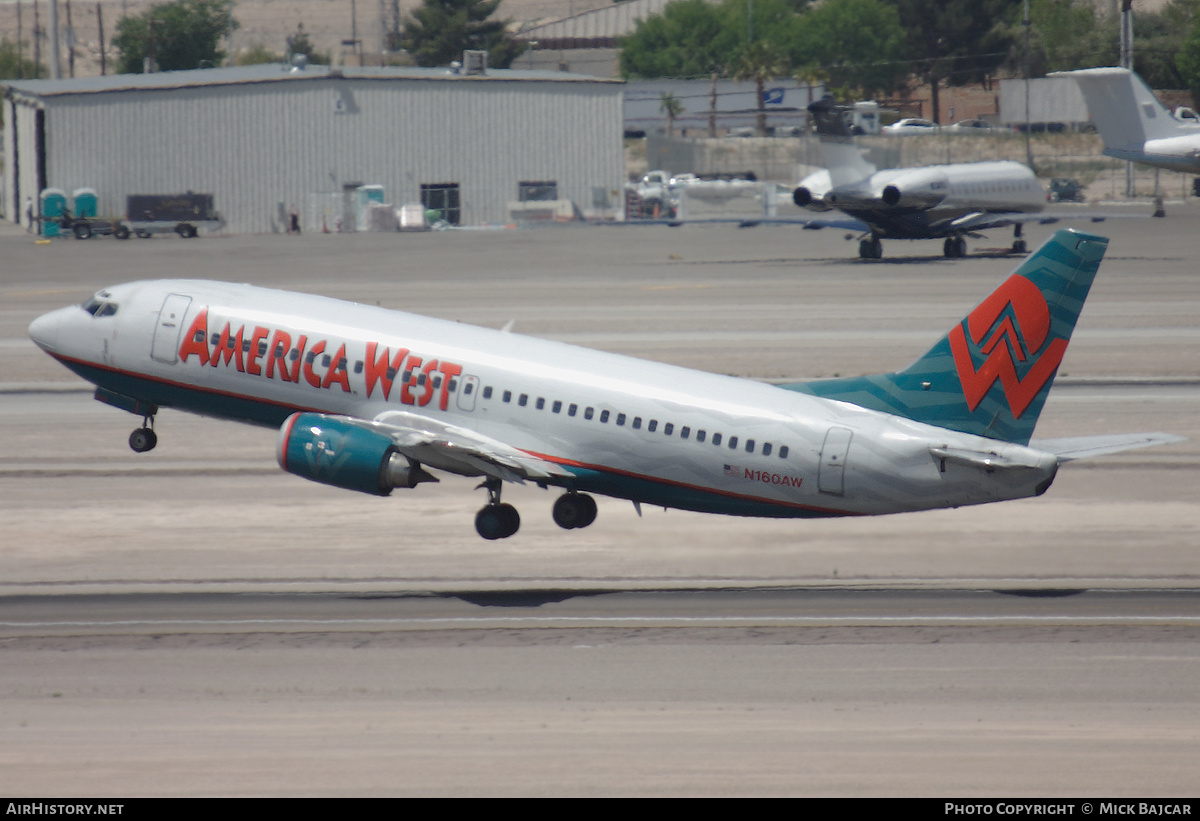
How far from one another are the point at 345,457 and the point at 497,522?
419 centimetres

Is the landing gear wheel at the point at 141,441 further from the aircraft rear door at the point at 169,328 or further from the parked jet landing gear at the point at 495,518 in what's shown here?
the parked jet landing gear at the point at 495,518

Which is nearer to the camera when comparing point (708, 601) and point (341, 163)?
point (708, 601)

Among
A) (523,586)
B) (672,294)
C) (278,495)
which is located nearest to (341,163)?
(672,294)

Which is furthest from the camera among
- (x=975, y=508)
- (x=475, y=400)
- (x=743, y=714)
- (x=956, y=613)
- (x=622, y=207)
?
(x=622, y=207)

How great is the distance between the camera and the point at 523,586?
94.2ft

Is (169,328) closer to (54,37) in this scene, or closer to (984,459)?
(984,459)

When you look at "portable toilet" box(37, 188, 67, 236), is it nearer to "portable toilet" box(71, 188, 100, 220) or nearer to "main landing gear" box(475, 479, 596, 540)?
"portable toilet" box(71, 188, 100, 220)

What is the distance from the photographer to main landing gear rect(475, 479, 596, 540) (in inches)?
1251

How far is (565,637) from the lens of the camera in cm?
2588

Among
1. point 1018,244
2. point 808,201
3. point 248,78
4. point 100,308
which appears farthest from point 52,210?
point 100,308

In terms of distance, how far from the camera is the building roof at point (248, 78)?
406ft

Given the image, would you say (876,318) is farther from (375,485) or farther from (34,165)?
(34,165)

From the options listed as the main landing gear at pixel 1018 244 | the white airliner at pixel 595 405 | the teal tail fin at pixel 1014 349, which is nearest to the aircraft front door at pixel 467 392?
the white airliner at pixel 595 405

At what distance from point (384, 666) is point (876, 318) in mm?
50208
